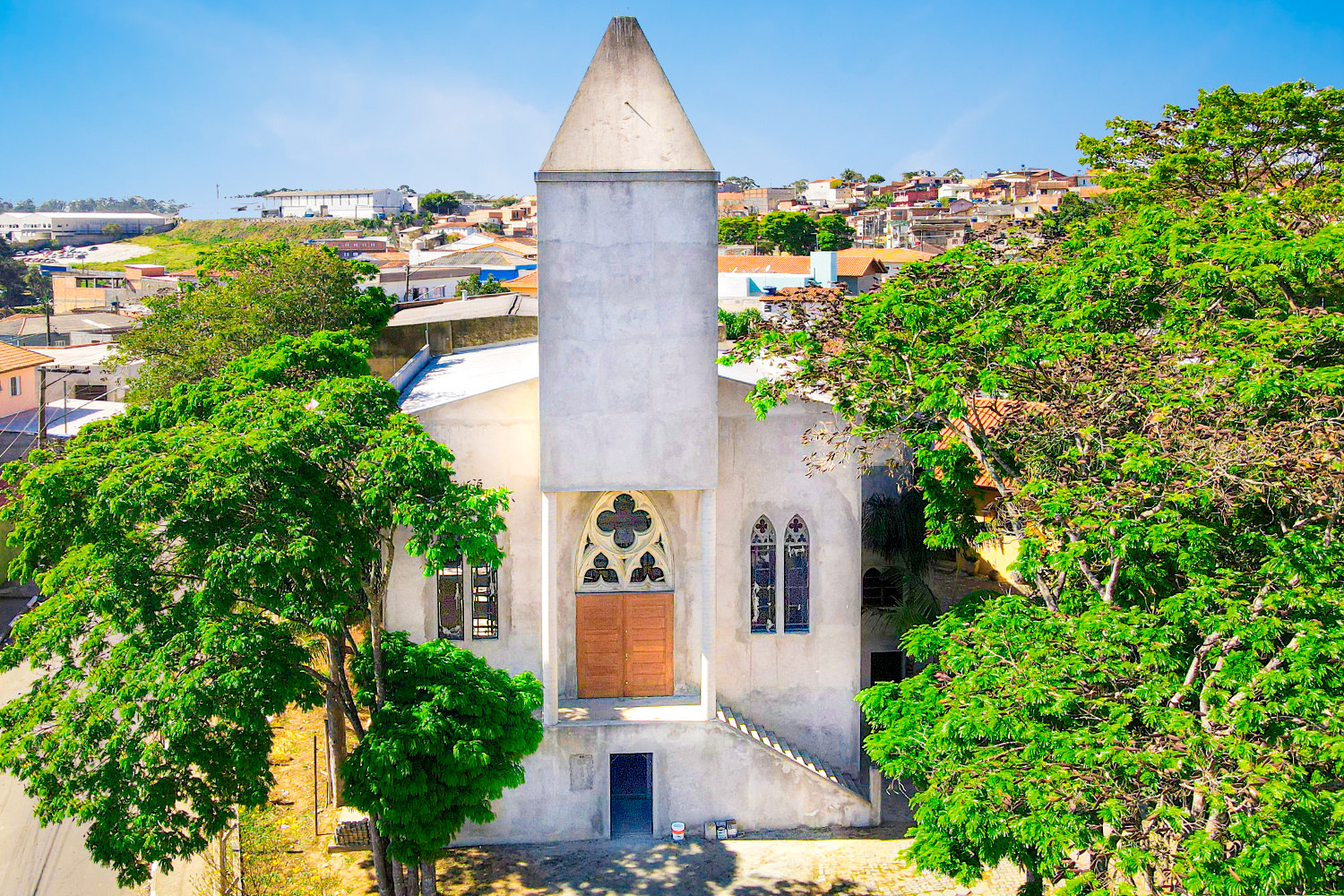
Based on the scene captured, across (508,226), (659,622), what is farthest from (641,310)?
(508,226)

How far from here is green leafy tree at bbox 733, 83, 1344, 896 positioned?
41.9 feet

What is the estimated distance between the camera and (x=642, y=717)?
2194 cm

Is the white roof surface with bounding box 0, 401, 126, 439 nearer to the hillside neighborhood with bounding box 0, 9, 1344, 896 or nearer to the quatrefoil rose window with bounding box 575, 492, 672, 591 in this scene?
the hillside neighborhood with bounding box 0, 9, 1344, 896

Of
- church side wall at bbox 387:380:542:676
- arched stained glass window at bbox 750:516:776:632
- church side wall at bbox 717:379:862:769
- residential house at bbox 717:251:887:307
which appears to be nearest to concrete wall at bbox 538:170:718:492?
church side wall at bbox 387:380:542:676

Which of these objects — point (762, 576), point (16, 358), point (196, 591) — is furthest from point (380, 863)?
point (16, 358)

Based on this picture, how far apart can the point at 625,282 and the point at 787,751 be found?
9640mm


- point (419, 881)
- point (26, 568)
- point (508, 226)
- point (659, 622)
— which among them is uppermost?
point (508, 226)

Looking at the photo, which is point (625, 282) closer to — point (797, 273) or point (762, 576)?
point (762, 576)

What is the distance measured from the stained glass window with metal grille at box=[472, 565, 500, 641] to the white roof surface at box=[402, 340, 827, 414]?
A: 11.2 ft

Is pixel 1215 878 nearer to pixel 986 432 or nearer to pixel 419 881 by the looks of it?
pixel 986 432

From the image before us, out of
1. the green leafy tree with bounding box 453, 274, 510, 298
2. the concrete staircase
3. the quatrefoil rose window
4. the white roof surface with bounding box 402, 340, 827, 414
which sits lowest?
the concrete staircase

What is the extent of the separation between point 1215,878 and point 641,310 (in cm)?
1294

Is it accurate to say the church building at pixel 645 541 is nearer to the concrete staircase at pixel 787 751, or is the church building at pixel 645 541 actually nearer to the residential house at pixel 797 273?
the concrete staircase at pixel 787 751

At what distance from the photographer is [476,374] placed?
28000 millimetres
